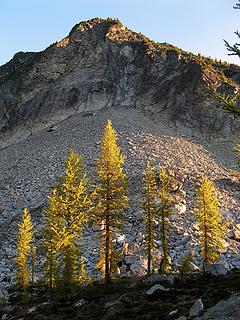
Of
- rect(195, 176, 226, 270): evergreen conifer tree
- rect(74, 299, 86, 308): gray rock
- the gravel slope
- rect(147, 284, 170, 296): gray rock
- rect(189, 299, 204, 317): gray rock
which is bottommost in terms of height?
rect(74, 299, 86, 308): gray rock

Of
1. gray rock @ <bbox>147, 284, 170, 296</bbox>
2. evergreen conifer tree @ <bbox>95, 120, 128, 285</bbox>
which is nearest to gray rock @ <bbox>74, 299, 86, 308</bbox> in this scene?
evergreen conifer tree @ <bbox>95, 120, 128, 285</bbox>

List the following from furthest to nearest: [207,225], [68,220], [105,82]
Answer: [105,82]
[207,225]
[68,220]

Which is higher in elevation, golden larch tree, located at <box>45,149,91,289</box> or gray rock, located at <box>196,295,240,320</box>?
golden larch tree, located at <box>45,149,91,289</box>

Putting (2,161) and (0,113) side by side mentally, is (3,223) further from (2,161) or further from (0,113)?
(0,113)

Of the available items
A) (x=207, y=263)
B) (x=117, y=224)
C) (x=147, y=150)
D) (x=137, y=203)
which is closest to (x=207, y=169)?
(x=147, y=150)

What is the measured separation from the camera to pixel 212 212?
119ft

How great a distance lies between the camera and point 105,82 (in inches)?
3821

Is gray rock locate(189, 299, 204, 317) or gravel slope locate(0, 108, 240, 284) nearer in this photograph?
gray rock locate(189, 299, 204, 317)

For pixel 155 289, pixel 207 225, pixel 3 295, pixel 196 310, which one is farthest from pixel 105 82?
pixel 196 310

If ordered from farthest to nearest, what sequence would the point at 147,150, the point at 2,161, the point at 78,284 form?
the point at 2,161 → the point at 147,150 → the point at 78,284

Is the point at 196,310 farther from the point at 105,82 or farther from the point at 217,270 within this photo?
the point at 105,82

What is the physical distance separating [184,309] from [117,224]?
11.5m

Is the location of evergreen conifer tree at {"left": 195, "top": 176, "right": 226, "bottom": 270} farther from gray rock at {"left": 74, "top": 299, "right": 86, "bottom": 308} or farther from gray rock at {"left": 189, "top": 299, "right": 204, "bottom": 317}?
gray rock at {"left": 189, "top": 299, "right": 204, "bottom": 317}

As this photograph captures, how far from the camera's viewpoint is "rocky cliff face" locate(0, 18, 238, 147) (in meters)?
87.6
